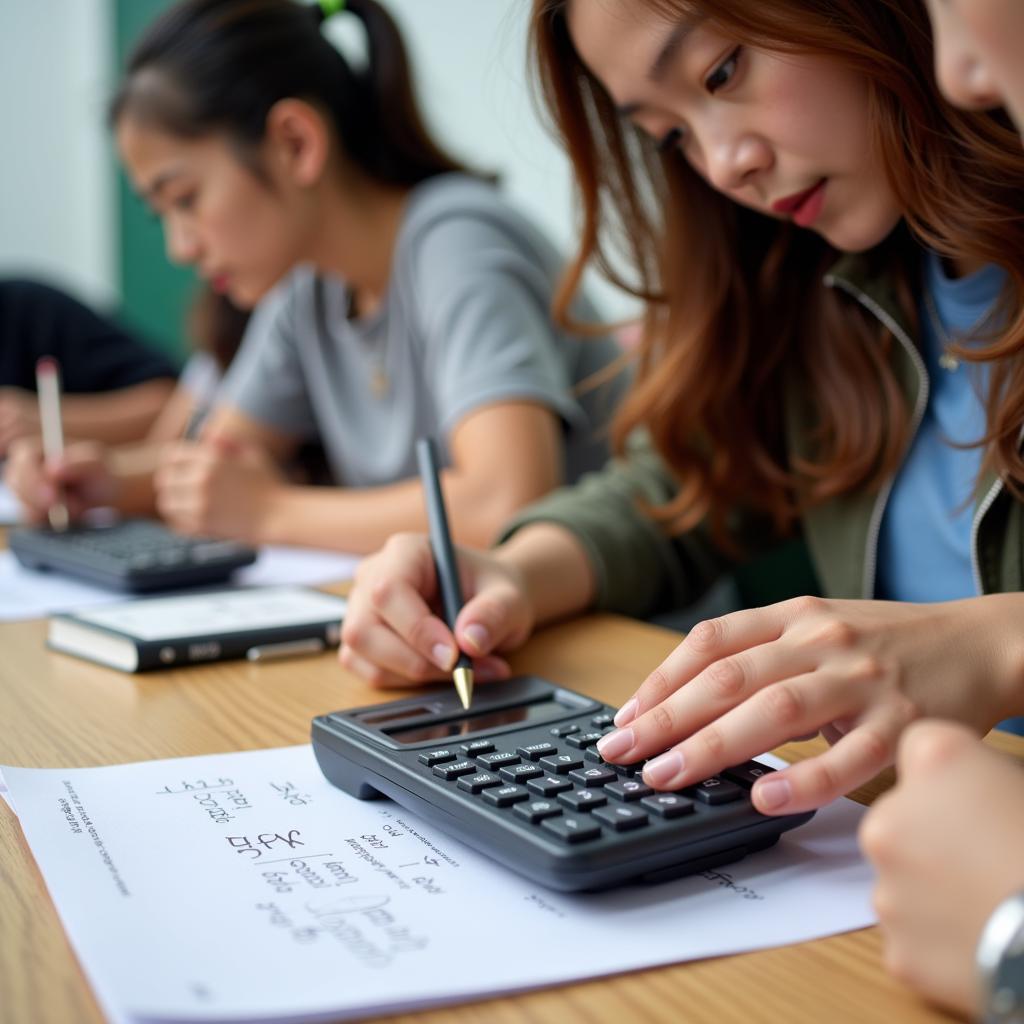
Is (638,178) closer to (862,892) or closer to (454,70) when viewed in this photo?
(862,892)

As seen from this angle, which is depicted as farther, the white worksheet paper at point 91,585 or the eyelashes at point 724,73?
the white worksheet paper at point 91,585

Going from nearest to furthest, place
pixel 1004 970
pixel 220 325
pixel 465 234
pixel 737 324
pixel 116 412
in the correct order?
pixel 1004 970 → pixel 737 324 → pixel 465 234 → pixel 220 325 → pixel 116 412

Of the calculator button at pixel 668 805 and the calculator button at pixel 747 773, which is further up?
the calculator button at pixel 668 805

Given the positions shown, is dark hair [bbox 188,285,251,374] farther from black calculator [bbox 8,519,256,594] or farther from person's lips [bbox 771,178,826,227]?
person's lips [bbox 771,178,826,227]

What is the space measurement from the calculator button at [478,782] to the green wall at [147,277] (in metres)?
3.00

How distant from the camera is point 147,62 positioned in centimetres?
135

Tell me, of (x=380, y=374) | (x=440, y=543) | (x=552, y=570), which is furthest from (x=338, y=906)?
(x=380, y=374)

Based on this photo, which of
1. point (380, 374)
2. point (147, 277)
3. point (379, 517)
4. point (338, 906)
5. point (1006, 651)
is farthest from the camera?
point (147, 277)

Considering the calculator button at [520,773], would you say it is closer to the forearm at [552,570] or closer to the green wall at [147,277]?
the forearm at [552,570]

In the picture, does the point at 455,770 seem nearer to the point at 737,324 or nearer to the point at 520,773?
the point at 520,773

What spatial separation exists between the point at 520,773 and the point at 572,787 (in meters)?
0.02

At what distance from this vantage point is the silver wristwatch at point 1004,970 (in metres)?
0.28

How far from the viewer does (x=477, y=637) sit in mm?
641


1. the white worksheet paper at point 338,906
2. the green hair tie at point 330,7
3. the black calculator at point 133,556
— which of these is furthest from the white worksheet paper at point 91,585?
the green hair tie at point 330,7
